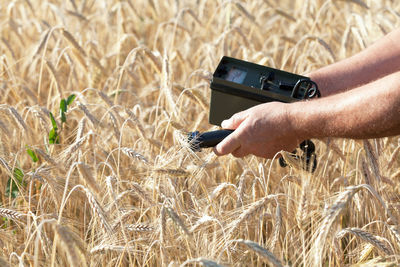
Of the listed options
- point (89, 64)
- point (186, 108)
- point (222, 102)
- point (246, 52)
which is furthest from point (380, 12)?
point (222, 102)

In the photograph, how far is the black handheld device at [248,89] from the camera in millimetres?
2457

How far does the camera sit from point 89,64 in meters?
3.96

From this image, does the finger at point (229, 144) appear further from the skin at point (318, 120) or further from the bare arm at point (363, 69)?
the bare arm at point (363, 69)

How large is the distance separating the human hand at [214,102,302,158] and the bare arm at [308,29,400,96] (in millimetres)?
556

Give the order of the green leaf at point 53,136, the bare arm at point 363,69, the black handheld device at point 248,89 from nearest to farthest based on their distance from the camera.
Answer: the black handheld device at point 248,89 < the bare arm at point 363,69 < the green leaf at point 53,136

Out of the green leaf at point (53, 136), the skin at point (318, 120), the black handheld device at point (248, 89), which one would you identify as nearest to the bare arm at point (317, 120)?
the skin at point (318, 120)

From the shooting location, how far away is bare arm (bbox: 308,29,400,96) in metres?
2.81

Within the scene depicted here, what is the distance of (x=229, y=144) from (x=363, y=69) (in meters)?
0.90

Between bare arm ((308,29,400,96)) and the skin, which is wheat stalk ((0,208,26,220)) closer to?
the skin

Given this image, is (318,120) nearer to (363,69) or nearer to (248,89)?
(248,89)

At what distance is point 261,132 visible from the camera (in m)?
2.31

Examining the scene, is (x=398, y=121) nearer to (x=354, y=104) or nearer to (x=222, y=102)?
(x=354, y=104)

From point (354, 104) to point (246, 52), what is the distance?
5.89ft

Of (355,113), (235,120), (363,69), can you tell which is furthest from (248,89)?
(363,69)
